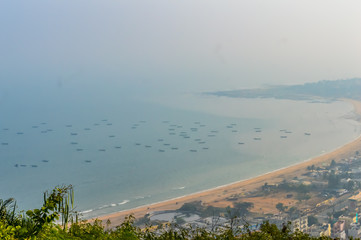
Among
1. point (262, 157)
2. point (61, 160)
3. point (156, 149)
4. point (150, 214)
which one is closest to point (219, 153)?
point (262, 157)

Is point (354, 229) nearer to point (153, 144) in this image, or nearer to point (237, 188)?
point (237, 188)

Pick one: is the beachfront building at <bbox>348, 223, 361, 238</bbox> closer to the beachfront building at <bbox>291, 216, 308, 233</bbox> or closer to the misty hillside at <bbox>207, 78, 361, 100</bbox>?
the beachfront building at <bbox>291, 216, 308, 233</bbox>

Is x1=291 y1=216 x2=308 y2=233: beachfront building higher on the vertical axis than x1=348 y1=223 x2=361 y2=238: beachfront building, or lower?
higher

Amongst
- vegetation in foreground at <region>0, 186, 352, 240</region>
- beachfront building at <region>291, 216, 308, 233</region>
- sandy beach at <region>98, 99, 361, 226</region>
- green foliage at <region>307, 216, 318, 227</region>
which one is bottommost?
sandy beach at <region>98, 99, 361, 226</region>

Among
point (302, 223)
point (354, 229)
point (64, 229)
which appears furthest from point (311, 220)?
point (64, 229)

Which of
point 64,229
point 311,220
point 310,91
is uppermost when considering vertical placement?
point 310,91

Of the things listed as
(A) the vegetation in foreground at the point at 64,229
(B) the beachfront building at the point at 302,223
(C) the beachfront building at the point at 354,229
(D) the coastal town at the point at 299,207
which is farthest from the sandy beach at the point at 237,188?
(A) the vegetation in foreground at the point at 64,229

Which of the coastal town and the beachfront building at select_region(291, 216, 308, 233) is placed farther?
the coastal town

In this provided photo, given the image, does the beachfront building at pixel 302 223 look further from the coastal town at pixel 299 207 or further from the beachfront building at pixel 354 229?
the beachfront building at pixel 354 229

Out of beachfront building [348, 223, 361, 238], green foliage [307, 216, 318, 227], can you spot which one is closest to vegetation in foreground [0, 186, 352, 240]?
beachfront building [348, 223, 361, 238]
